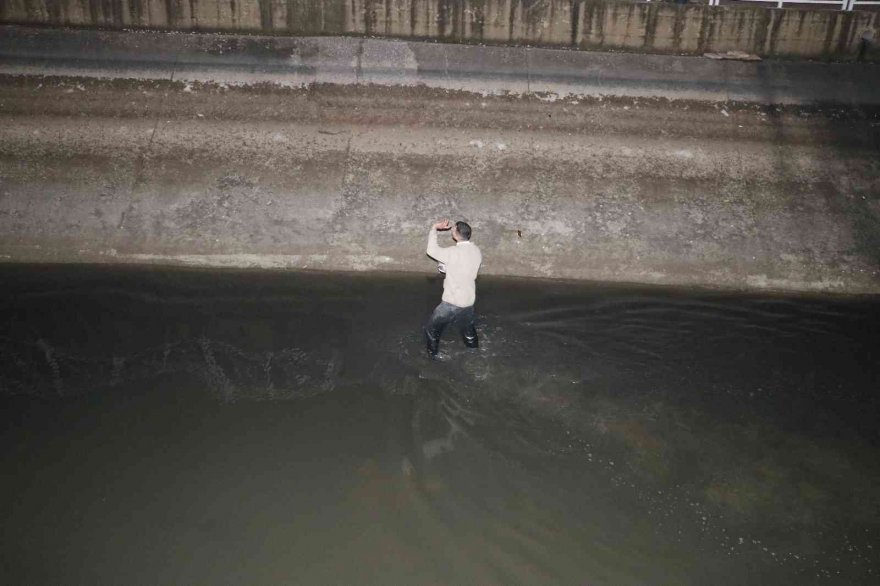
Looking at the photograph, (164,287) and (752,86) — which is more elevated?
(752,86)

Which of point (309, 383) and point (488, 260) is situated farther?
point (488, 260)

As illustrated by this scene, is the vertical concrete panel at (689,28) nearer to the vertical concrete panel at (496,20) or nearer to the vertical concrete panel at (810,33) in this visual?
the vertical concrete panel at (810,33)

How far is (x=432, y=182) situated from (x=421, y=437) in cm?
502

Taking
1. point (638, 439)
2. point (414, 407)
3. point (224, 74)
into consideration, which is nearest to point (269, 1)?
point (224, 74)

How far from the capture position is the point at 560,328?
8422mm

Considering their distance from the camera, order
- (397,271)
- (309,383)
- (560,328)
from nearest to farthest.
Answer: (309,383) < (560,328) < (397,271)

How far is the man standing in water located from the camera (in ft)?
23.2

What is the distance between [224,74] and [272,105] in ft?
3.47

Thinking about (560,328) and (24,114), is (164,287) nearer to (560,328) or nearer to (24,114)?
(24,114)

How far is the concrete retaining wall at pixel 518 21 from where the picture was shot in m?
11.2

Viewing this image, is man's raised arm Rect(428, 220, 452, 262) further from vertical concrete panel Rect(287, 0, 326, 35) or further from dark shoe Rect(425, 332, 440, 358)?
vertical concrete panel Rect(287, 0, 326, 35)

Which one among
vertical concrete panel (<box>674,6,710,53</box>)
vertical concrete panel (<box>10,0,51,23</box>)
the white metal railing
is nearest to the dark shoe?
vertical concrete panel (<box>674,6,710,53</box>)

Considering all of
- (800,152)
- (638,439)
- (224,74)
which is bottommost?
(638,439)

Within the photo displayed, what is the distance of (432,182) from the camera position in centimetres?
1041
